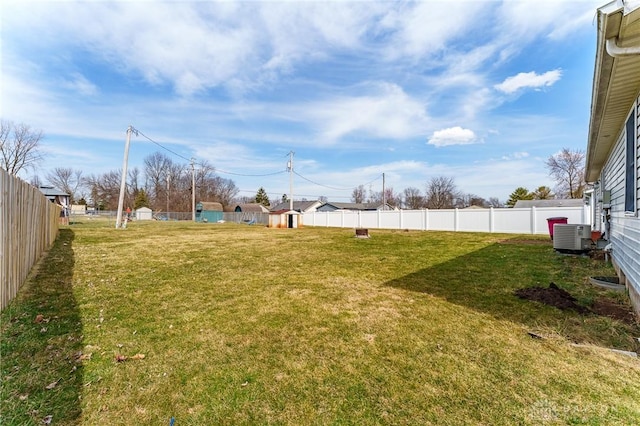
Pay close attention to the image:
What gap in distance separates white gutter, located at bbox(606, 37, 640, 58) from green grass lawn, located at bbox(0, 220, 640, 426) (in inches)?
111

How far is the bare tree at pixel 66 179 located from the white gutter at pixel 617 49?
6861 cm

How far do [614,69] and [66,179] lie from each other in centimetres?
7184

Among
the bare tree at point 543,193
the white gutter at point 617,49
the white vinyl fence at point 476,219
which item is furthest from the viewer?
the bare tree at point 543,193

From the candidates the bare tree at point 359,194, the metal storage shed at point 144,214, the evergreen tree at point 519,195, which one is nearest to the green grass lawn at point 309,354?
the metal storage shed at point 144,214

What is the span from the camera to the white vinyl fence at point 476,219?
46.7 ft

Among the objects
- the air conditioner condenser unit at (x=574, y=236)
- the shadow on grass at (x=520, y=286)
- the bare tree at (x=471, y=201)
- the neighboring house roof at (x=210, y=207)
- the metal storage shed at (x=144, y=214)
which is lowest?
the shadow on grass at (x=520, y=286)

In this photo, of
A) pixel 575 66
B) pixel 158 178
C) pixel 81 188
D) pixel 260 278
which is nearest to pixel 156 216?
pixel 158 178

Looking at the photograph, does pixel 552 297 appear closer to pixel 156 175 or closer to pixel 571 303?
pixel 571 303

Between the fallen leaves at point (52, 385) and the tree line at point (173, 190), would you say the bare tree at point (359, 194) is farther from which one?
the fallen leaves at point (52, 385)

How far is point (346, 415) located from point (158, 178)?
60934 millimetres

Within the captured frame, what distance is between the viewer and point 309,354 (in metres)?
2.80

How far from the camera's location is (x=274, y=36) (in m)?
9.87

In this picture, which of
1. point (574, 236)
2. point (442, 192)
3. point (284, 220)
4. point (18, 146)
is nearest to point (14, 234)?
point (574, 236)

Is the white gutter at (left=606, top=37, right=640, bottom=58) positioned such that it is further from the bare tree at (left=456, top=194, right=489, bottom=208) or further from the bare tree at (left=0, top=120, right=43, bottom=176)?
the bare tree at (left=456, top=194, right=489, bottom=208)
